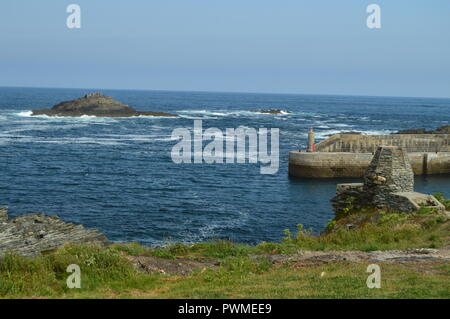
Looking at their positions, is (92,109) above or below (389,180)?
above

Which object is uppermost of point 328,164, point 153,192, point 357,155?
point 357,155

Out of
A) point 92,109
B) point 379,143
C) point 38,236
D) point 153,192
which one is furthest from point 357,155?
point 92,109

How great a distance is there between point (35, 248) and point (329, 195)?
2635 centimetres

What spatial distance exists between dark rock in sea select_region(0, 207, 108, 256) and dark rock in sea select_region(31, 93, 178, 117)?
94522 millimetres

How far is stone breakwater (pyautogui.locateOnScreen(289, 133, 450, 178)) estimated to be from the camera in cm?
4600

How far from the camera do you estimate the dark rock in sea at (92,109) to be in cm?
11356

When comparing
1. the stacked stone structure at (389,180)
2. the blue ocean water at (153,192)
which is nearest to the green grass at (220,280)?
the stacked stone structure at (389,180)

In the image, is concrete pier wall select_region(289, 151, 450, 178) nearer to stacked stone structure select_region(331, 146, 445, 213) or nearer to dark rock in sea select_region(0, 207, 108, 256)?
stacked stone structure select_region(331, 146, 445, 213)

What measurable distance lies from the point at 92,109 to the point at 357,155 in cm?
8086

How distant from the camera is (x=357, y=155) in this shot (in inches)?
1841

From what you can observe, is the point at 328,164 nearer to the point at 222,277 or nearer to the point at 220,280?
the point at 222,277

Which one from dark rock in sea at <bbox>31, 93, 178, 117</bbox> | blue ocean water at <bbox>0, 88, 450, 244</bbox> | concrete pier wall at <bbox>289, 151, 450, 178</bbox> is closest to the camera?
blue ocean water at <bbox>0, 88, 450, 244</bbox>

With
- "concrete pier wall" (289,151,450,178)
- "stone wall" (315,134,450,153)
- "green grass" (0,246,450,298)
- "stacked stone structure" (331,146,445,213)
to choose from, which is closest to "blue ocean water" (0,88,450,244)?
"concrete pier wall" (289,151,450,178)

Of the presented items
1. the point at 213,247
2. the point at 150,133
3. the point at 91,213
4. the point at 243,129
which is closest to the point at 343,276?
the point at 213,247
